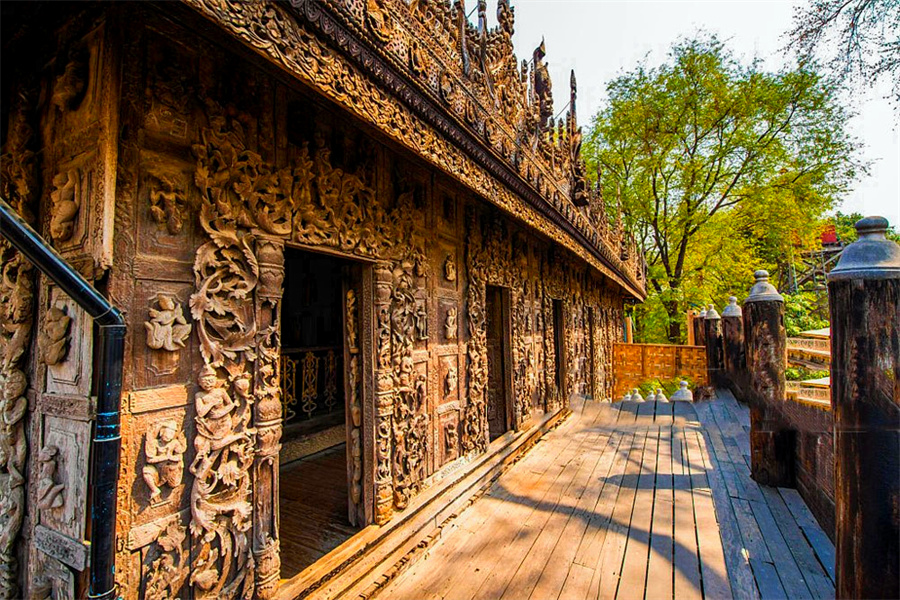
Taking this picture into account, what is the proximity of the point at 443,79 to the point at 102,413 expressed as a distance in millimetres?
2403

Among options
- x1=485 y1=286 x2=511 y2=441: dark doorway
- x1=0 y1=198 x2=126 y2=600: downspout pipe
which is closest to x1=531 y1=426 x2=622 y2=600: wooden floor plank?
x1=485 y1=286 x2=511 y2=441: dark doorway

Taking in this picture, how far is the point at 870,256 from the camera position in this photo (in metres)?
1.84

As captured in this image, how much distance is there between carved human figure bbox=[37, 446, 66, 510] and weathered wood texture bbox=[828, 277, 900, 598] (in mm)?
3296

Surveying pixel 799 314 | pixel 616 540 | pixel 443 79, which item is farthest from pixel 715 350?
pixel 799 314

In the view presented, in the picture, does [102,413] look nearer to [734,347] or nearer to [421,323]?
[421,323]

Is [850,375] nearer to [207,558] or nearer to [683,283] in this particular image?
[207,558]

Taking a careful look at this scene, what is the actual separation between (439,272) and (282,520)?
2.51 m

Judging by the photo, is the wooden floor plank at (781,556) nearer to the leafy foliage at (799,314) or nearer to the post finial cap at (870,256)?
→ the post finial cap at (870,256)

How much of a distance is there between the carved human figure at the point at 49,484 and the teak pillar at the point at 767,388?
5075mm

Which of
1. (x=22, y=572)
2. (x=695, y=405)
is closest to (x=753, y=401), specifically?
(x=695, y=405)

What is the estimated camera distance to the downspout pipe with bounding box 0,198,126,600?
1122mm

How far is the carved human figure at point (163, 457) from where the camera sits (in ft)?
5.62

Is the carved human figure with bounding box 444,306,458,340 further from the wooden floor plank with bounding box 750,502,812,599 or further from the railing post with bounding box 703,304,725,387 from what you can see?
the railing post with bounding box 703,304,725,387

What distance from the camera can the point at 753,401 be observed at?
4.08 m
